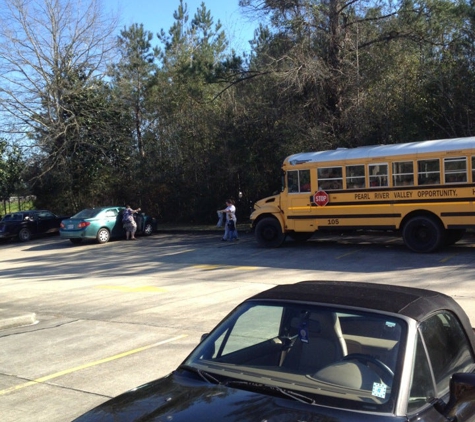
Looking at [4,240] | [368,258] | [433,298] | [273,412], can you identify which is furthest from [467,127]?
[4,240]

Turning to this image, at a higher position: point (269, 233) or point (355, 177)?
point (355, 177)

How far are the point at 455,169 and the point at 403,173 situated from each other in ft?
4.63

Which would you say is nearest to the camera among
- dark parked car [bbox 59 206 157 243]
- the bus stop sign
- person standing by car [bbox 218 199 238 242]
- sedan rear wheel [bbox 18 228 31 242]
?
the bus stop sign

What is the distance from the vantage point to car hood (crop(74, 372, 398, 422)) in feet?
9.71

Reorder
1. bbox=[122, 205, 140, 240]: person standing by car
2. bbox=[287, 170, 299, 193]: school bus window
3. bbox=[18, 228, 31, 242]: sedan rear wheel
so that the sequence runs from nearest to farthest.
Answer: bbox=[287, 170, 299, 193]: school bus window, bbox=[122, 205, 140, 240]: person standing by car, bbox=[18, 228, 31, 242]: sedan rear wheel

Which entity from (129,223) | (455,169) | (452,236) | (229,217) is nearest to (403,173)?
(455,169)

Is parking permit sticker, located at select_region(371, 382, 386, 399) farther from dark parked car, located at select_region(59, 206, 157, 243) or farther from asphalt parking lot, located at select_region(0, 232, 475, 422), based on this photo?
dark parked car, located at select_region(59, 206, 157, 243)

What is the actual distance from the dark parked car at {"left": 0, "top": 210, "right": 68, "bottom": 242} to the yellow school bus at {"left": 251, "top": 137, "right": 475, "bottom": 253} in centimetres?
1401

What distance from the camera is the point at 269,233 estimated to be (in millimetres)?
18969

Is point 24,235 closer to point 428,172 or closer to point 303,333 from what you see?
point 428,172

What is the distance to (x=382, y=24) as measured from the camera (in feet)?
77.1

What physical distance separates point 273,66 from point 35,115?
14.1 m

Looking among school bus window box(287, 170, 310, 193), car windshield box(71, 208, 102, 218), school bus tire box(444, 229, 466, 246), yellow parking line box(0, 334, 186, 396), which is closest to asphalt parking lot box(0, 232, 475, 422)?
yellow parking line box(0, 334, 186, 396)

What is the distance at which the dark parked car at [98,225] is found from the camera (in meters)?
23.7
